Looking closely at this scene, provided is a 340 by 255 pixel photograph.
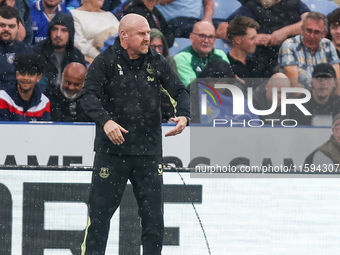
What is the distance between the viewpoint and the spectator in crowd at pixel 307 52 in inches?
201

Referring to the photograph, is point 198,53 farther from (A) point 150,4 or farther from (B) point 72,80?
(B) point 72,80

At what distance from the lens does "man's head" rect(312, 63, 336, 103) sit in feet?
16.5

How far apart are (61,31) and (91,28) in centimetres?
31

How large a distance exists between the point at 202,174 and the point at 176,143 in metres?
1.03

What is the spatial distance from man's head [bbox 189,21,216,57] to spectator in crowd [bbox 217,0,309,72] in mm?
94

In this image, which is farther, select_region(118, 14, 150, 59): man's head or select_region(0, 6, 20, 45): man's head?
select_region(0, 6, 20, 45): man's head

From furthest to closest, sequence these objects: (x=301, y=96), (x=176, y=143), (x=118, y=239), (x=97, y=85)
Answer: (x=301, y=96) < (x=176, y=143) < (x=118, y=239) < (x=97, y=85)

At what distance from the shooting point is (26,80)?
4754mm

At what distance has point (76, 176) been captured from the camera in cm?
338

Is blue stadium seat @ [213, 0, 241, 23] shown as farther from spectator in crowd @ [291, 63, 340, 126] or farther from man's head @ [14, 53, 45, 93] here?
man's head @ [14, 53, 45, 93]

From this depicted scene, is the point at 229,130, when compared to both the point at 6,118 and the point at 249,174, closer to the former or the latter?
the point at 249,174

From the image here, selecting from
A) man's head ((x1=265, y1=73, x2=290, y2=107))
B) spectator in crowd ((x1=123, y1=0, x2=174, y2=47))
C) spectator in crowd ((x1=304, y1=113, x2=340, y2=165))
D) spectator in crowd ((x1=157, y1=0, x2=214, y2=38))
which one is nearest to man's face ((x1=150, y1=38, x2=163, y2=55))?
spectator in crowd ((x1=123, y1=0, x2=174, y2=47))

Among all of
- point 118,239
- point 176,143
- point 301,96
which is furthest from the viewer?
point 301,96

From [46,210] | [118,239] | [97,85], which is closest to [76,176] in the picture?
[46,210]
